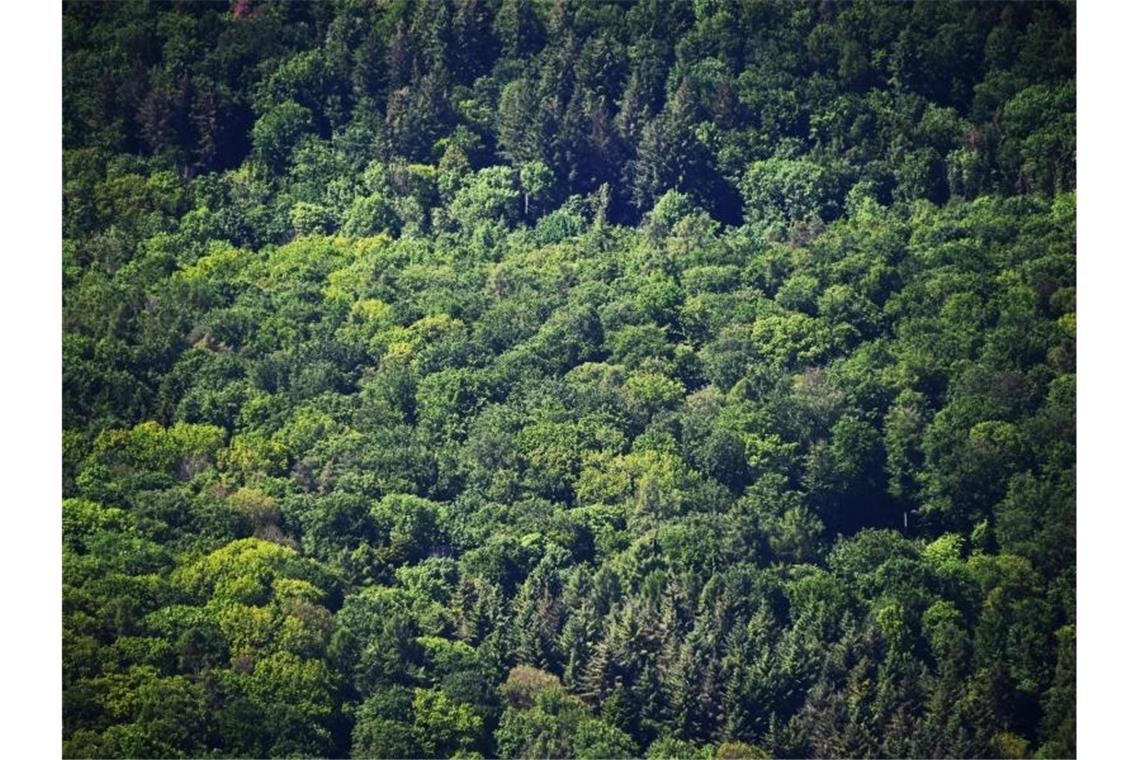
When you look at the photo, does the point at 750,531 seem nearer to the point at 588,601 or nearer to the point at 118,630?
the point at 588,601

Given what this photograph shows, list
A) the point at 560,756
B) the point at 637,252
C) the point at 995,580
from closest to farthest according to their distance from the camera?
the point at 560,756 < the point at 995,580 < the point at 637,252

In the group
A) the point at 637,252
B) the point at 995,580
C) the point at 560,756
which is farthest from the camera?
the point at 637,252

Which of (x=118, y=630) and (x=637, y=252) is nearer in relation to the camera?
(x=118, y=630)

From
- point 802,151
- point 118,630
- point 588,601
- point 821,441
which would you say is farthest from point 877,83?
point 118,630

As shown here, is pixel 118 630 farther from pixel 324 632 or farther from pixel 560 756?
pixel 560 756

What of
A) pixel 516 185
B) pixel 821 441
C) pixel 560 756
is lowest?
pixel 560 756

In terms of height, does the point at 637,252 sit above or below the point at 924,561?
above
